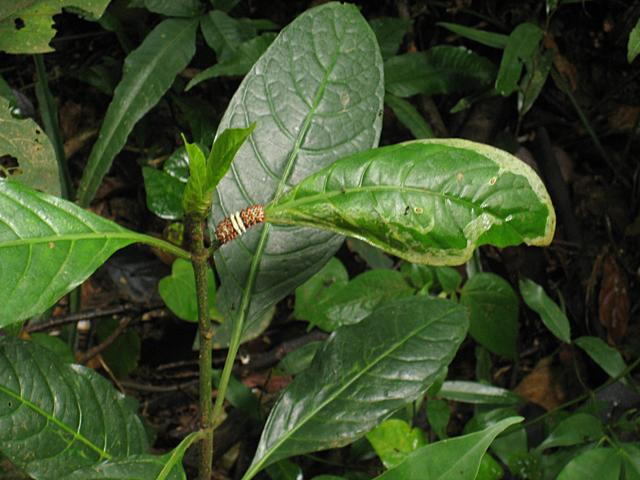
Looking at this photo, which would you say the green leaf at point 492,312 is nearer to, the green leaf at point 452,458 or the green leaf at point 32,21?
the green leaf at point 452,458

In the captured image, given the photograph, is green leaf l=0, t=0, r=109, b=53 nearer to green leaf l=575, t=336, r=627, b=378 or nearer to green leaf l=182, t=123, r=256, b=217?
green leaf l=182, t=123, r=256, b=217

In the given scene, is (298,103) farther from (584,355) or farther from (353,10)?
(584,355)

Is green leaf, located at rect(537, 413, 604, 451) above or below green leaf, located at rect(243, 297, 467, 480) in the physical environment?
below

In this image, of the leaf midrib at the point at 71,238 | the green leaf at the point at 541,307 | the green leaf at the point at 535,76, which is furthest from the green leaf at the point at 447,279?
the leaf midrib at the point at 71,238

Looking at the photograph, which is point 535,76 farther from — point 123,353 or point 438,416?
point 123,353

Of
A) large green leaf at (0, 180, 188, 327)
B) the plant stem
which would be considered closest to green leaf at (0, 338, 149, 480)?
the plant stem

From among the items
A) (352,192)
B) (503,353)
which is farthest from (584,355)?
(352,192)
